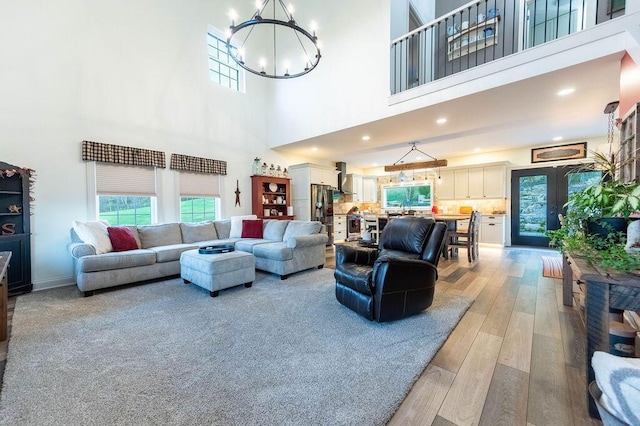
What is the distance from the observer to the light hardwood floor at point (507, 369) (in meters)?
1.40

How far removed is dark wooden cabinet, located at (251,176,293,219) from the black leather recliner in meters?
3.72

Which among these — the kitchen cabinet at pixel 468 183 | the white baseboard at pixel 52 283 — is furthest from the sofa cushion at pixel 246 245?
the kitchen cabinet at pixel 468 183

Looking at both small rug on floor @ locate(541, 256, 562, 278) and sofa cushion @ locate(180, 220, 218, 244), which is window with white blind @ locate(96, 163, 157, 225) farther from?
small rug on floor @ locate(541, 256, 562, 278)

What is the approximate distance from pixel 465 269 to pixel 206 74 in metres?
6.34

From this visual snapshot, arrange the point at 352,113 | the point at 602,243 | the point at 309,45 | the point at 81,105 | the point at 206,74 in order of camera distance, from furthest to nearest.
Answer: the point at 309,45 → the point at 206,74 → the point at 352,113 → the point at 81,105 → the point at 602,243

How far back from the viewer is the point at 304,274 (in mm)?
4258

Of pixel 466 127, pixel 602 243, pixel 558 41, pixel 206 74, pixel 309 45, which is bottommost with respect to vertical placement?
pixel 602 243

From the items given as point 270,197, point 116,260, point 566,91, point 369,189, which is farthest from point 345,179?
point 116,260

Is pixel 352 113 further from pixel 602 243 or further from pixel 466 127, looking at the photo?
pixel 602 243

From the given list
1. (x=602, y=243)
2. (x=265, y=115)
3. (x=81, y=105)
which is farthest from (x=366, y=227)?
(x=81, y=105)

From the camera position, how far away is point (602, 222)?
5.82 ft

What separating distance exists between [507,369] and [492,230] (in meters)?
6.44

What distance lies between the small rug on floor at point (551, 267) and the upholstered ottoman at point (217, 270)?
4570 millimetres

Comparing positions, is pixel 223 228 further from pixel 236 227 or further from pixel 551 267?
pixel 551 267
